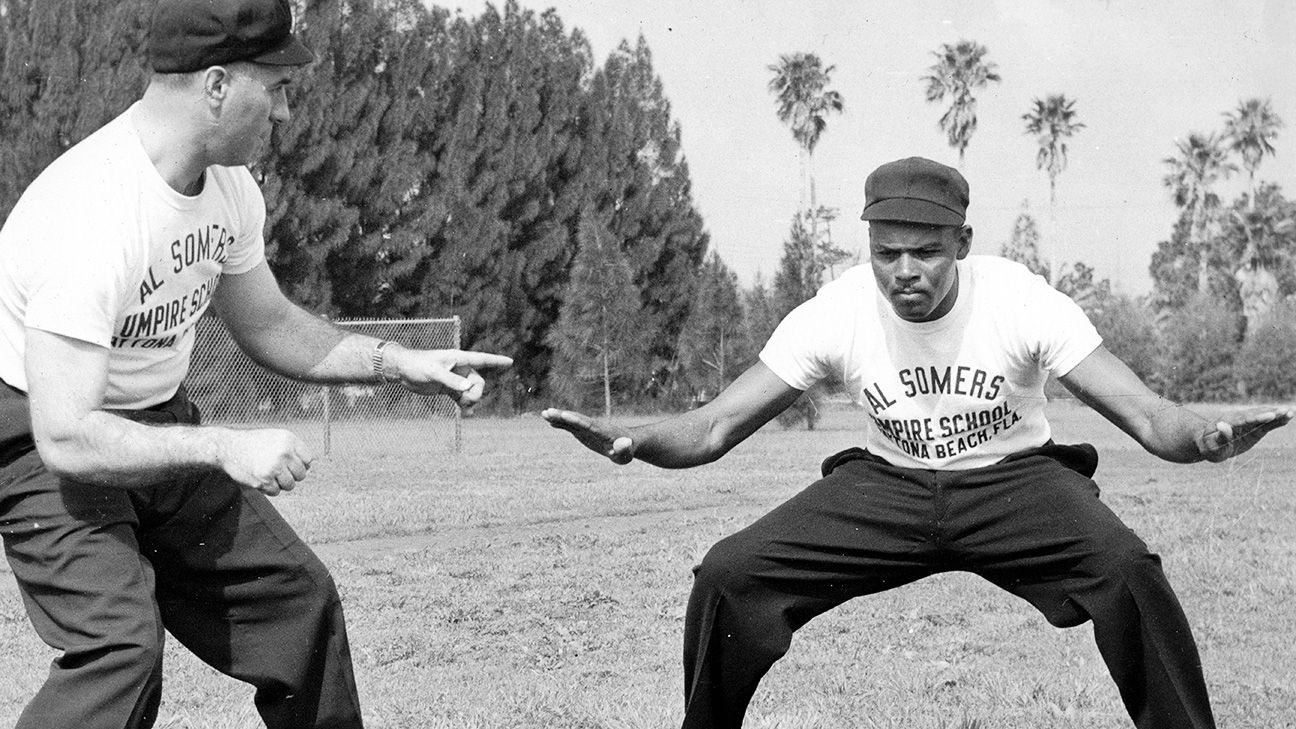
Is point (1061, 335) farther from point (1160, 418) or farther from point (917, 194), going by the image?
point (917, 194)

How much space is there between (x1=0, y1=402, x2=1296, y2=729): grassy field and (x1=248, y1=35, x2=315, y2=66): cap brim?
2.56m

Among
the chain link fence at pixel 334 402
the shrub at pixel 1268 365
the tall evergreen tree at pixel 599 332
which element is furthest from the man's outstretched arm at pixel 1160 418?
the chain link fence at pixel 334 402

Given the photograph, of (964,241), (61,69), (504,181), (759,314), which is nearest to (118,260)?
(964,241)

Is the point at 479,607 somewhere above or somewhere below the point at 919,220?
below

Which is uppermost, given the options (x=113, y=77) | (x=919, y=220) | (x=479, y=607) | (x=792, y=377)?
(x=113, y=77)

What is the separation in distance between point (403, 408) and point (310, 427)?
1.77 m

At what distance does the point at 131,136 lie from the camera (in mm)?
3410

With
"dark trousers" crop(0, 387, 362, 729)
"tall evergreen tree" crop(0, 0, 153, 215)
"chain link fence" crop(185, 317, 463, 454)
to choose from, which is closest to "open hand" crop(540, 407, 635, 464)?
"dark trousers" crop(0, 387, 362, 729)

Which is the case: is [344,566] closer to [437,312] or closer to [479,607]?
[479,607]

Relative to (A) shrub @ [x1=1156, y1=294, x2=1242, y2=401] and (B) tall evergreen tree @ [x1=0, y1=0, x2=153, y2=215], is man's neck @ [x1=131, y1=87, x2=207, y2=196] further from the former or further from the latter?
(B) tall evergreen tree @ [x1=0, y1=0, x2=153, y2=215]

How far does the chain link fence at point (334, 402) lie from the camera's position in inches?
828

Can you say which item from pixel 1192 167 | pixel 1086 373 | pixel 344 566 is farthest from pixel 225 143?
pixel 1192 167

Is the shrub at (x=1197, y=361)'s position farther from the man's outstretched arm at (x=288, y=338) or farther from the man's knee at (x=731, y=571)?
the man's outstretched arm at (x=288, y=338)

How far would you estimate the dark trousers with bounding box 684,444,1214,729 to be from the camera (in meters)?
4.04
